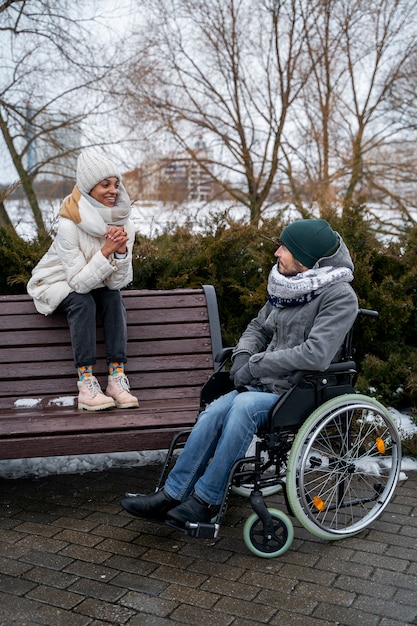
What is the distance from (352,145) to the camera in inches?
680

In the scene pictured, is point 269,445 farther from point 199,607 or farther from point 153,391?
point 153,391

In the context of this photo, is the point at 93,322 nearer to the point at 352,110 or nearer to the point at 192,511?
the point at 192,511

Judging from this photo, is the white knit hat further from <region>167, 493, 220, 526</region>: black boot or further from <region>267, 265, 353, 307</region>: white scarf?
<region>167, 493, 220, 526</region>: black boot

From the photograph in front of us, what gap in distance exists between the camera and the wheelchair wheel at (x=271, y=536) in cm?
314

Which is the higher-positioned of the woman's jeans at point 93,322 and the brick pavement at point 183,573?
the woman's jeans at point 93,322

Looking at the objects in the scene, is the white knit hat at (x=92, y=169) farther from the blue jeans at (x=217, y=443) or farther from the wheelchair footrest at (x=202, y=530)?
the wheelchair footrest at (x=202, y=530)

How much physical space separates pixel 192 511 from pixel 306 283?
1074mm

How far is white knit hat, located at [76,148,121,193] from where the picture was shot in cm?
399

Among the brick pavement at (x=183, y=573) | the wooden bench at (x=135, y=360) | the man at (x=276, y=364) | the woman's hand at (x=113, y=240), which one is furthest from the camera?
the woman's hand at (x=113, y=240)

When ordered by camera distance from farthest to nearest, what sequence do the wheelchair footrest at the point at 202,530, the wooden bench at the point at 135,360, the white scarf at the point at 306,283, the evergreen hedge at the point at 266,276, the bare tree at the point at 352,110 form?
the bare tree at the point at 352,110, the evergreen hedge at the point at 266,276, the wooden bench at the point at 135,360, the white scarf at the point at 306,283, the wheelchair footrest at the point at 202,530

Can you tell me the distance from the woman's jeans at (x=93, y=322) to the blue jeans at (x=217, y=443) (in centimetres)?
93

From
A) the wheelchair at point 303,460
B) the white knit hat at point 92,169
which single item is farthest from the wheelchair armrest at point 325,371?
the white knit hat at point 92,169

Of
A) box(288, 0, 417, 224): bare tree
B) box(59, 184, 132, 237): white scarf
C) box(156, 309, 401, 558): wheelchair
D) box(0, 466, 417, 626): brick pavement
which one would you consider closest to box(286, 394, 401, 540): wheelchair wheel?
box(156, 309, 401, 558): wheelchair

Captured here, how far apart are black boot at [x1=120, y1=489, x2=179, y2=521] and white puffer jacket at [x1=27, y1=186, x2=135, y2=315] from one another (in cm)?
127
